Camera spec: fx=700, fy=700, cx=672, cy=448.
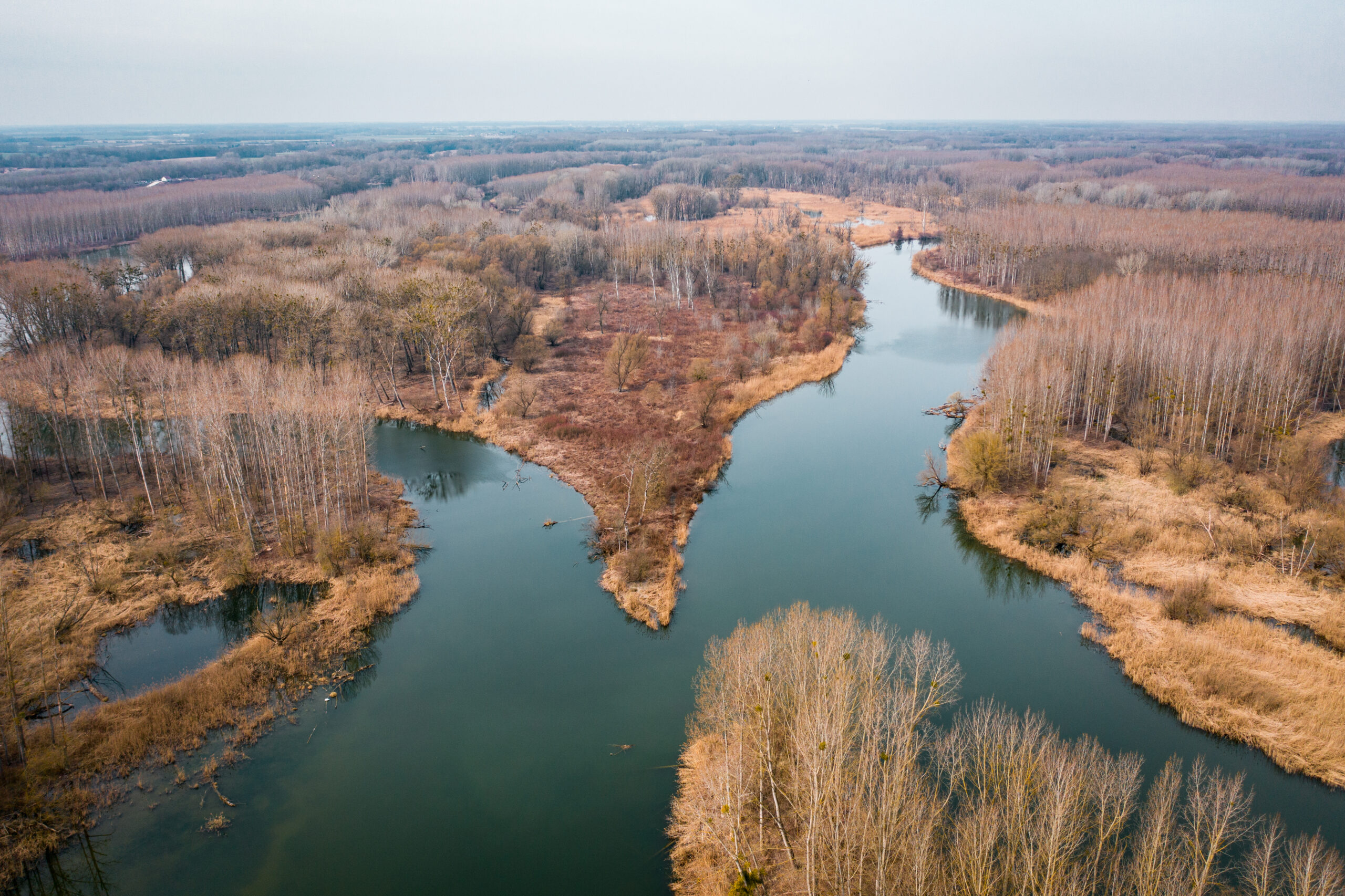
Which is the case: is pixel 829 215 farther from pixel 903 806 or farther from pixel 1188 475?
pixel 903 806

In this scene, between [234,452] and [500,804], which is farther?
[234,452]

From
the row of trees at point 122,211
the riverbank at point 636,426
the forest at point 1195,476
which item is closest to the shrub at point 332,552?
the riverbank at point 636,426

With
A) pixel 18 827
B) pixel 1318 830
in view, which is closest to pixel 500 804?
pixel 18 827

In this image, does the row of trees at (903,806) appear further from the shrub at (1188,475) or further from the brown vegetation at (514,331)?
the shrub at (1188,475)

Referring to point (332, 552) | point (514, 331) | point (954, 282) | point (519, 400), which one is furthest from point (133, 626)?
point (954, 282)

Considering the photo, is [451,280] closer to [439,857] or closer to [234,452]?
[234,452]

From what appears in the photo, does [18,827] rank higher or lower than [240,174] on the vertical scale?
lower
